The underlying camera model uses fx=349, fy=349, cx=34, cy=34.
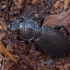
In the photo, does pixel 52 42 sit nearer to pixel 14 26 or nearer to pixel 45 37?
pixel 45 37

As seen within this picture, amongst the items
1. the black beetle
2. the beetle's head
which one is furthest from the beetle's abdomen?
the beetle's head

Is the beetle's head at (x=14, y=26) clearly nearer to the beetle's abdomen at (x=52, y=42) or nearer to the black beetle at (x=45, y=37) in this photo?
the black beetle at (x=45, y=37)

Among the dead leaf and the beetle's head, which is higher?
the beetle's head

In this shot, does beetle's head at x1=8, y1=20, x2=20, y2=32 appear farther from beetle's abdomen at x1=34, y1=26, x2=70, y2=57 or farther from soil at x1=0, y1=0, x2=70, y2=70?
beetle's abdomen at x1=34, y1=26, x2=70, y2=57

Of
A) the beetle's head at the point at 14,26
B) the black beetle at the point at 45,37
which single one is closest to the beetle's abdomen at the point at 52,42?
the black beetle at the point at 45,37

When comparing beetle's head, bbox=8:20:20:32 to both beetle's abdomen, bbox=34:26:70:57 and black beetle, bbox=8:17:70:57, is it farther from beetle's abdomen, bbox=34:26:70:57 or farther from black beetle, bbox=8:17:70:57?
beetle's abdomen, bbox=34:26:70:57

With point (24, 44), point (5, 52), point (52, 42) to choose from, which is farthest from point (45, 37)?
point (5, 52)
